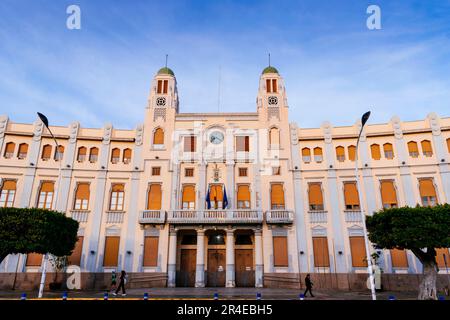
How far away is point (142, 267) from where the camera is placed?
3241 cm

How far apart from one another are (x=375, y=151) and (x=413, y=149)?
12.2 ft

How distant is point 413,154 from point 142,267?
100ft

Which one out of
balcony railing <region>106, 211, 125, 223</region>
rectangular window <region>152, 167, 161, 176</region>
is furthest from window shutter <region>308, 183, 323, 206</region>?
balcony railing <region>106, 211, 125, 223</region>

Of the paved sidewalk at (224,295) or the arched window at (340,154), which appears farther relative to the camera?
the arched window at (340,154)

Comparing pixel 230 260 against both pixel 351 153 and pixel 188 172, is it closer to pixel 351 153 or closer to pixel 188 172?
pixel 188 172

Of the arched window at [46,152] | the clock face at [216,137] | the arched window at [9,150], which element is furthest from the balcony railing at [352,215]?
the arched window at [9,150]

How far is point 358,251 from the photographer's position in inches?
1257

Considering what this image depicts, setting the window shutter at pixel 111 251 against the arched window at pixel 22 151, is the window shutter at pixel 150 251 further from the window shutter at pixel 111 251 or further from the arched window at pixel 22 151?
the arched window at pixel 22 151

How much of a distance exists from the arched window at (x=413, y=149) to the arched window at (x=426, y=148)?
612 mm

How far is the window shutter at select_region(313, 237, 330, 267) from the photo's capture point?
32094 mm

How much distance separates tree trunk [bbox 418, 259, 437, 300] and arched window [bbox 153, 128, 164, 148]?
1085 inches

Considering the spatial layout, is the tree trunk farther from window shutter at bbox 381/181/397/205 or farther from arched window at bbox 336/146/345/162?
arched window at bbox 336/146/345/162

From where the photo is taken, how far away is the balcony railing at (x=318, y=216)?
33375 millimetres
